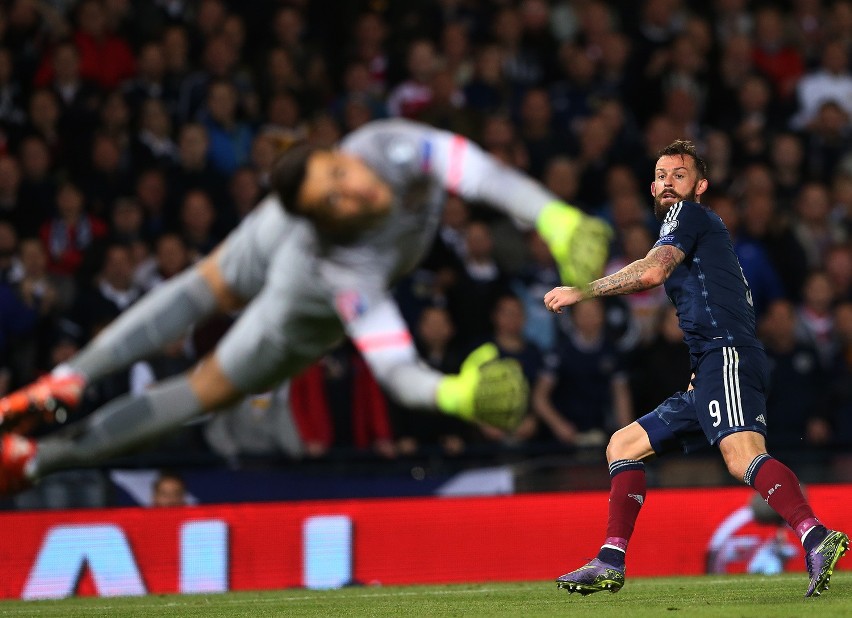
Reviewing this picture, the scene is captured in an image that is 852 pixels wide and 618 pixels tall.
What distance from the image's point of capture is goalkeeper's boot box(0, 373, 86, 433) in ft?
21.1

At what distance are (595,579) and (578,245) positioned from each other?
2080 mm

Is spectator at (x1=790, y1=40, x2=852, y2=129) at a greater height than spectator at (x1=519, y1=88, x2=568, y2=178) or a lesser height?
greater

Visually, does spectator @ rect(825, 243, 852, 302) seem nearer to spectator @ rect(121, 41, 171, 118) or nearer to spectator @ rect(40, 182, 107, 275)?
spectator @ rect(121, 41, 171, 118)

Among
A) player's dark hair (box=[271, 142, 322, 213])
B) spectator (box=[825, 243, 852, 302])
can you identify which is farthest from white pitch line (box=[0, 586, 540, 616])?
spectator (box=[825, 243, 852, 302])

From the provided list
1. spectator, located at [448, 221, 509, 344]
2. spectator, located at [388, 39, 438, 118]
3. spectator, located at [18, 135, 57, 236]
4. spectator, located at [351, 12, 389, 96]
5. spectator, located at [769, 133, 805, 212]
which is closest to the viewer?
spectator, located at [18, 135, 57, 236]

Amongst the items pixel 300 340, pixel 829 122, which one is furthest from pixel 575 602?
pixel 829 122

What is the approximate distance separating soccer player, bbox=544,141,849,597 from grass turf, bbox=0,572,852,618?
8.9 inches

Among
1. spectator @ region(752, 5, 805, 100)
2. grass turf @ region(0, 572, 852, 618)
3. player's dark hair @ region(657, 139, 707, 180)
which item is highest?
spectator @ region(752, 5, 805, 100)

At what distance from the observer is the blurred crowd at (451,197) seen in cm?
1022

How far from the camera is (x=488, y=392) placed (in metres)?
5.28

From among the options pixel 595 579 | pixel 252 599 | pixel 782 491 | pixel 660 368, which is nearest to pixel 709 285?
pixel 782 491

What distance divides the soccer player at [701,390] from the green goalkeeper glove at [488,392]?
3.46 feet

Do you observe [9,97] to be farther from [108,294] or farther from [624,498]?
[624,498]

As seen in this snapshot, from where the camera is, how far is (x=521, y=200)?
5535mm
